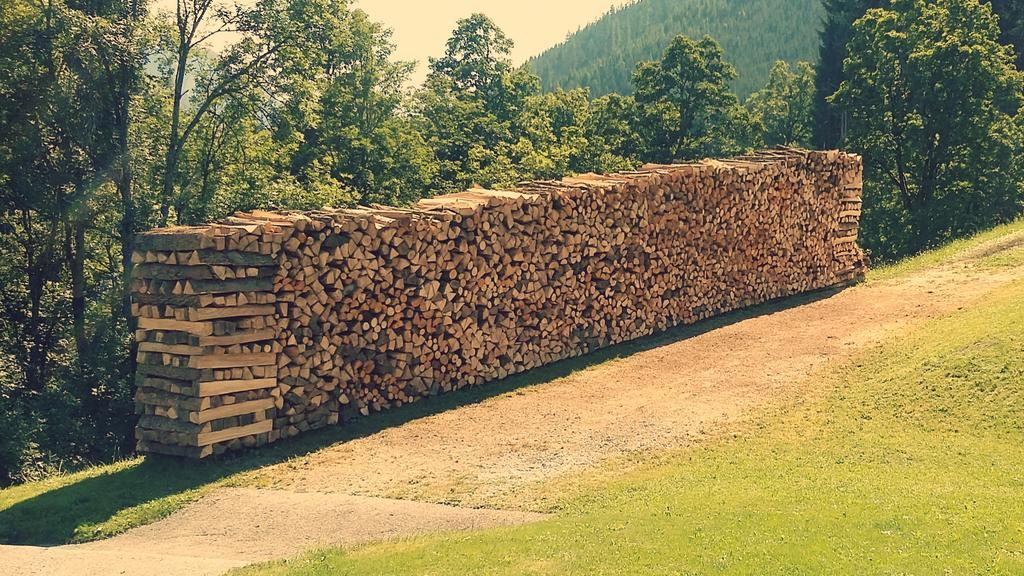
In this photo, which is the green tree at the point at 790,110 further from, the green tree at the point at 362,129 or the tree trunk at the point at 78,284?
the tree trunk at the point at 78,284

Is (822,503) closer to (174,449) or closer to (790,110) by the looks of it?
(174,449)

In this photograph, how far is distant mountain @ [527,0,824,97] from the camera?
9450cm

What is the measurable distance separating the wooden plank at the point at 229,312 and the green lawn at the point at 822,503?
437 cm

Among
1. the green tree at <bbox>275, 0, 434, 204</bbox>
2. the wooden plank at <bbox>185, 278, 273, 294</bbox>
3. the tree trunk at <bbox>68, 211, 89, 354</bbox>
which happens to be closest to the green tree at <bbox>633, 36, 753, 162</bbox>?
the green tree at <bbox>275, 0, 434, 204</bbox>

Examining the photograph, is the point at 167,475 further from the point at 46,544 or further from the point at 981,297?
the point at 981,297

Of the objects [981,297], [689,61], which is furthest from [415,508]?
[689,61]

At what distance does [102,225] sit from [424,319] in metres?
12.6

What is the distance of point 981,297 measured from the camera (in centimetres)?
1812

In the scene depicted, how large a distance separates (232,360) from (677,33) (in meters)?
73.5

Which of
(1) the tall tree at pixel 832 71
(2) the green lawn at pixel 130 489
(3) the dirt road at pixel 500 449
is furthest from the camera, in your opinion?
(1) the tall tree at pixel 832 71

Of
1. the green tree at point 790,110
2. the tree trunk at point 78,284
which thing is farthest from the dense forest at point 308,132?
the green tree at point 790,110

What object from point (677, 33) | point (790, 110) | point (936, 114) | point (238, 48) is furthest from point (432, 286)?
point (677, 33)

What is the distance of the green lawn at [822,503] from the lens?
23.1 feet

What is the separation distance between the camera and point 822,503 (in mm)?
8250
